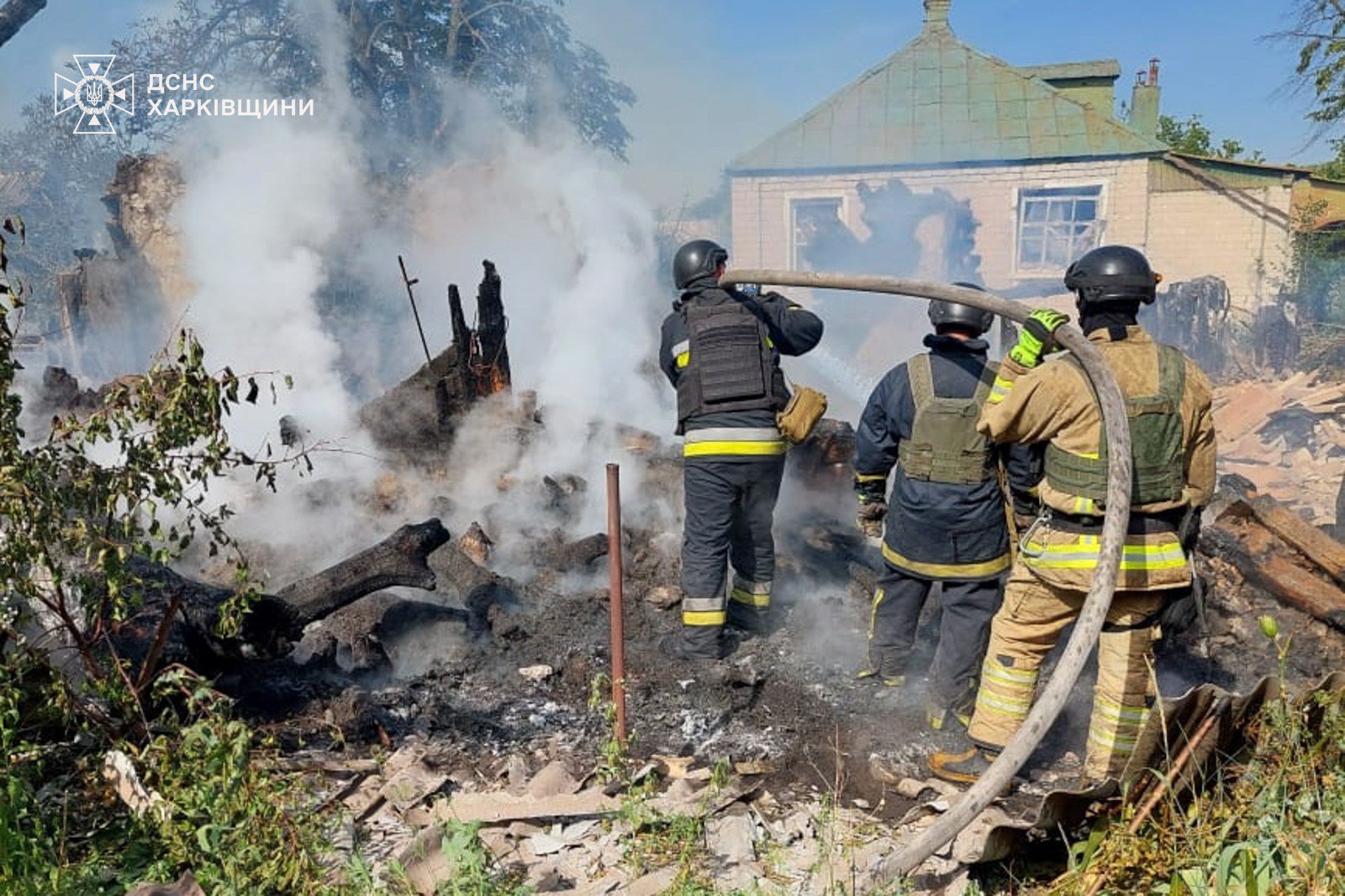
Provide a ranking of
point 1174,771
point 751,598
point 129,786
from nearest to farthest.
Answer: point 1174,771 → point 129,786 → point 751,598

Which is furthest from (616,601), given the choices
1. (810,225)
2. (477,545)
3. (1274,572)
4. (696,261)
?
(810,225)

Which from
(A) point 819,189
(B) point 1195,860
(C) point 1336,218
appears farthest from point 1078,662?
(C) point 1336,218

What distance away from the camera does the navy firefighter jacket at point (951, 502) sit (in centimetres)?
393

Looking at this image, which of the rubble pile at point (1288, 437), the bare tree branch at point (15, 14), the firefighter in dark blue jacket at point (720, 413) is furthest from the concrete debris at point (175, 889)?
the rubble pile at point (1288, 437)

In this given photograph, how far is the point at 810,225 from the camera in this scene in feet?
58.1

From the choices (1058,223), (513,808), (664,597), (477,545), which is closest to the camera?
(513,808)

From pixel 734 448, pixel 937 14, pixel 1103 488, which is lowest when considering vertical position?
pixel 734 448

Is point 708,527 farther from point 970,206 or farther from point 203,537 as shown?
point 970,206

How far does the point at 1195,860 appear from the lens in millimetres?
2504

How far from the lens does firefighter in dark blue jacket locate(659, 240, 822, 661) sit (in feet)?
15.3

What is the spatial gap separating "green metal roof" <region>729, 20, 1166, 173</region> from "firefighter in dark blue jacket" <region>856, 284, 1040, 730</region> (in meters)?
14.1

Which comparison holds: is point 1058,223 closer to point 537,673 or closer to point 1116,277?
point 1116,277

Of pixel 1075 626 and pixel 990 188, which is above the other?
pixel 990 188

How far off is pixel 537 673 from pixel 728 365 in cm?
186
